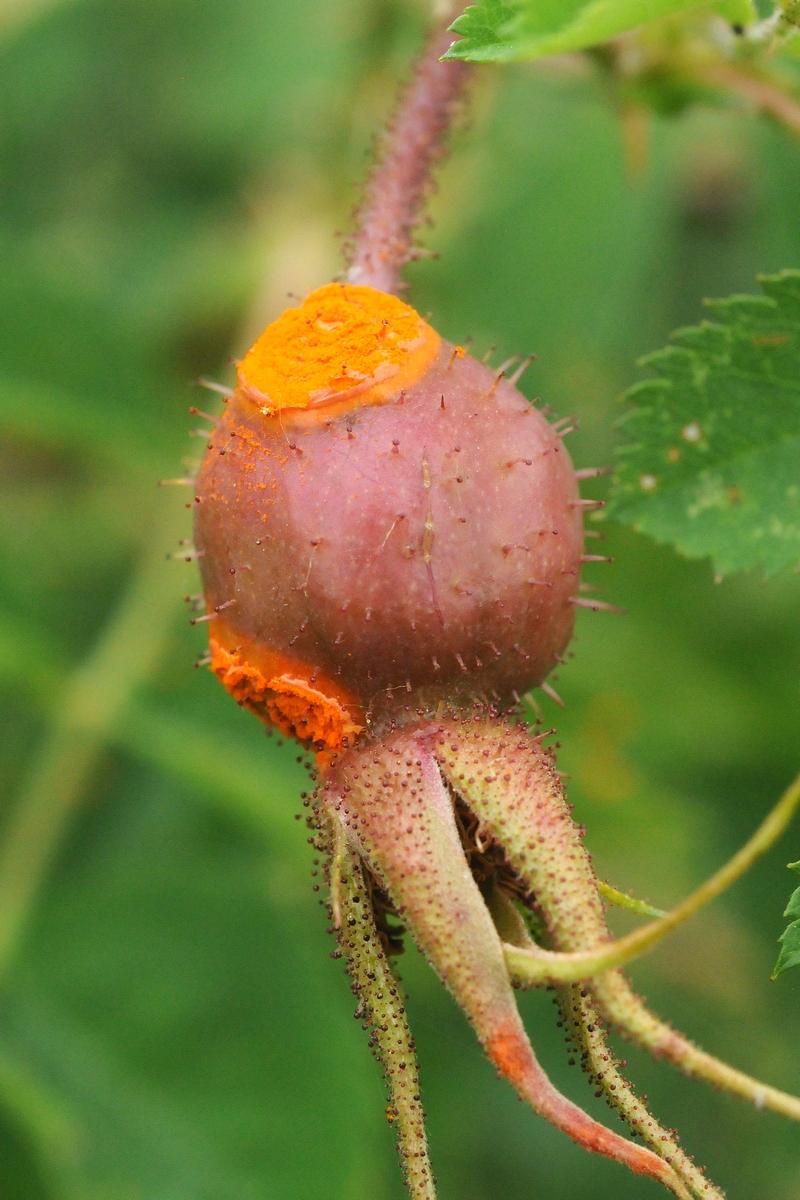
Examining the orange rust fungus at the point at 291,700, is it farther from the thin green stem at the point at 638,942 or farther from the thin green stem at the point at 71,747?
the thin green stem at the point at 71,747

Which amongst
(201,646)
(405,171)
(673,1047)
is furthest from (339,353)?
(201,646)

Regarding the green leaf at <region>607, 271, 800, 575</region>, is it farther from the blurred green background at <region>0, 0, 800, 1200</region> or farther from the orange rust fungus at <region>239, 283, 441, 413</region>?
the blurred green background at <region>0, 0, 800, 1200</region>

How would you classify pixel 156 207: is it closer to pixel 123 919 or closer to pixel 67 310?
pixel 67 310

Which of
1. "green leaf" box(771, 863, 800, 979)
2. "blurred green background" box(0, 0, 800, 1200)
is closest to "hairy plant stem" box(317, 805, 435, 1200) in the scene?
"green leaf" box(771, 863, 800, 979)

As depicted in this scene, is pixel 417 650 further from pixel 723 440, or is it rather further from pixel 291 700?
pixel 723 440

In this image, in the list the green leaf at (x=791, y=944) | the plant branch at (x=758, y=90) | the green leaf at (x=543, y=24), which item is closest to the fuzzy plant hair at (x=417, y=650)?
the green leaf at (x=791, y=944)

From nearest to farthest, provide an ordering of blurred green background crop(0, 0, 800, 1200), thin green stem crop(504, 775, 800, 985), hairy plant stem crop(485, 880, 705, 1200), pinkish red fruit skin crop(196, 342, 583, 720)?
thin green stem crop(504, 775, 800, 985) < hairy plant stem crop(485, 880, 705, 1200) < pinkish red fruit skin crop(196, 342, 583, 720) < blurred green background crop(0, 0, 800, 1200)
